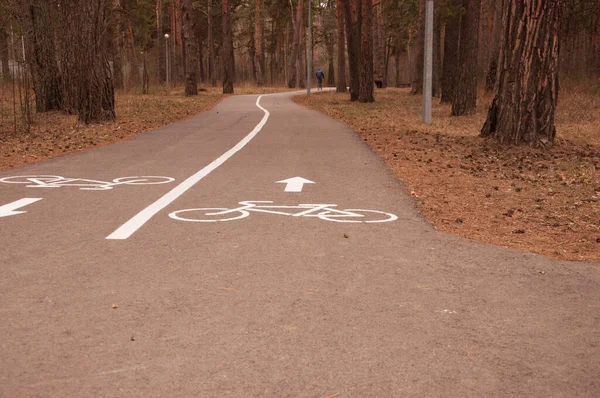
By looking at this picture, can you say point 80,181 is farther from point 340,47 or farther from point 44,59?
point 340,47

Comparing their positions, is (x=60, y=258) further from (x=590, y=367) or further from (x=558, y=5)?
(x=558, y=5)

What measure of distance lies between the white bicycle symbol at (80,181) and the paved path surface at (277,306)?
103 centimetres

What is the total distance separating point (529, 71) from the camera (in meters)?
14.2

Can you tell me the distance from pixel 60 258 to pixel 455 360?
3536 mm

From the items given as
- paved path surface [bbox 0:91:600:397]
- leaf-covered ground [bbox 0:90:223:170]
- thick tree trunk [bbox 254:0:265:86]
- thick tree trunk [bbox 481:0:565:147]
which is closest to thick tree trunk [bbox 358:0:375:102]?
leaf-covered ground [bbox 0:90:223:170]

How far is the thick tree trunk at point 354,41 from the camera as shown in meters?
36.4

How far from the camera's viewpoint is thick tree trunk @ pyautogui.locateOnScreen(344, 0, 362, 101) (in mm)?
36406

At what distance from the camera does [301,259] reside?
233 inches

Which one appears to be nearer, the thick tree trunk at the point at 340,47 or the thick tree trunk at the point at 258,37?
the thick tree trunk at the point at 340,47

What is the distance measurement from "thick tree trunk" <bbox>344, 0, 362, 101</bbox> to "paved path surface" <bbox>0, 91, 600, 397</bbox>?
93.0ft

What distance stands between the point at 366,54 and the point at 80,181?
24.0 m

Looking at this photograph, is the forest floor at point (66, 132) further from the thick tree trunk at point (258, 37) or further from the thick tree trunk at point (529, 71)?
the thick tree trunk at point (258, 37)

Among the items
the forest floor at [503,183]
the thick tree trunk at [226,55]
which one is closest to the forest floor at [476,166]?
the forest floor at [503,183]

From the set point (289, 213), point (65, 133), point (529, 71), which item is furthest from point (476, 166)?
point (65, 133)
